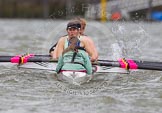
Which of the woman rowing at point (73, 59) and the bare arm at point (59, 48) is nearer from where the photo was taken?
the woman rowing at point (73, 59)

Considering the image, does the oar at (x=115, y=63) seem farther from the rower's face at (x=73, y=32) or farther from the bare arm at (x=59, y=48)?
the rower's face at (x=73, y=32)

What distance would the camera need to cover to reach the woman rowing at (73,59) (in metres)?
9.80

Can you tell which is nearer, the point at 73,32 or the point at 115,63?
the point at 73,32

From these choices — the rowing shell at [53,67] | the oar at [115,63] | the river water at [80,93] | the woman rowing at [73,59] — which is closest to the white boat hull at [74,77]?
the woman rowing at [73,59]

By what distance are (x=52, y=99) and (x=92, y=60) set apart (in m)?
2.61

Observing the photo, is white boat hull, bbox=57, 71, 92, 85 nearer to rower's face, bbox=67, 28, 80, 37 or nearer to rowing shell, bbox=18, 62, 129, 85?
rowing shell, bbox=18, 62, 129, 85

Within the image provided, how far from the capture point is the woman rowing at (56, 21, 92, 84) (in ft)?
32.2

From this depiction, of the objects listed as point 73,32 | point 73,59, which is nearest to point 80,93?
point 73,59

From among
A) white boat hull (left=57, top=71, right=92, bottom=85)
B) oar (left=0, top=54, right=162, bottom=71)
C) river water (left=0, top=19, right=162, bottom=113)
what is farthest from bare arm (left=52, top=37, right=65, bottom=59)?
white boat hull (left=57, top=71, right=92, bottom=85)

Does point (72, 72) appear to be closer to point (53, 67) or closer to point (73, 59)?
point (73, 59)

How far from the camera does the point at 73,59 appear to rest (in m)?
9.80

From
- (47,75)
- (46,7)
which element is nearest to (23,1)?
(46,7)

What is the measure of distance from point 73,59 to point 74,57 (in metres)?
0.04

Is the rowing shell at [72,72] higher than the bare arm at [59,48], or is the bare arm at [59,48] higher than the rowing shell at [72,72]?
the bare arm at [59,48]
